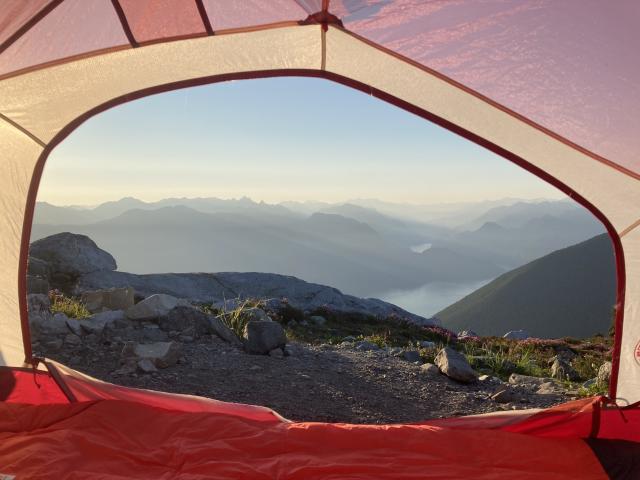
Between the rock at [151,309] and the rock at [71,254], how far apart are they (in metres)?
6.25

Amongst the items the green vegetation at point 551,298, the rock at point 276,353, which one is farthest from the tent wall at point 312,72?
the green vegetation at point 551,298

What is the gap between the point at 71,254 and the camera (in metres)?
14.1

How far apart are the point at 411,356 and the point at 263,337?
237cm

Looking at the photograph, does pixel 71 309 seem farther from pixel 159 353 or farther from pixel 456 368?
pixel 456 368

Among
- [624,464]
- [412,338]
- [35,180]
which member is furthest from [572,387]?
[35,180]

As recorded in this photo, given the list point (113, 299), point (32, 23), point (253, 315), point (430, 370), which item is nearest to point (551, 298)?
point (253, 315)

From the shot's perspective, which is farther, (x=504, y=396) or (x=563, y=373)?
(x=563, y=373)

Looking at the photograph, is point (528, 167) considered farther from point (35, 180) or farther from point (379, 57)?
point (35, 180)

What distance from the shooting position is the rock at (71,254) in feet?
44.3

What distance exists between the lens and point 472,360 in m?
9.02

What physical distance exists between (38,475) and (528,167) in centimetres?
396

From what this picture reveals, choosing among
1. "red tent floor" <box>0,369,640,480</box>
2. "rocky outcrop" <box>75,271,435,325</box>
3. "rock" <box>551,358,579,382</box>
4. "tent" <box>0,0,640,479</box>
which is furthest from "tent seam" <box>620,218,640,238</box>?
"rocky outcrop" <box>75,271,435,325</box>

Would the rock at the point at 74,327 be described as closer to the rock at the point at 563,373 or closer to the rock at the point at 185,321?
the rock at the point at 185,321

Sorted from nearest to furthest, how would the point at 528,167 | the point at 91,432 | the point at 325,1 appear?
the point at 325,1
the point at 91,432
the point at 528,167
